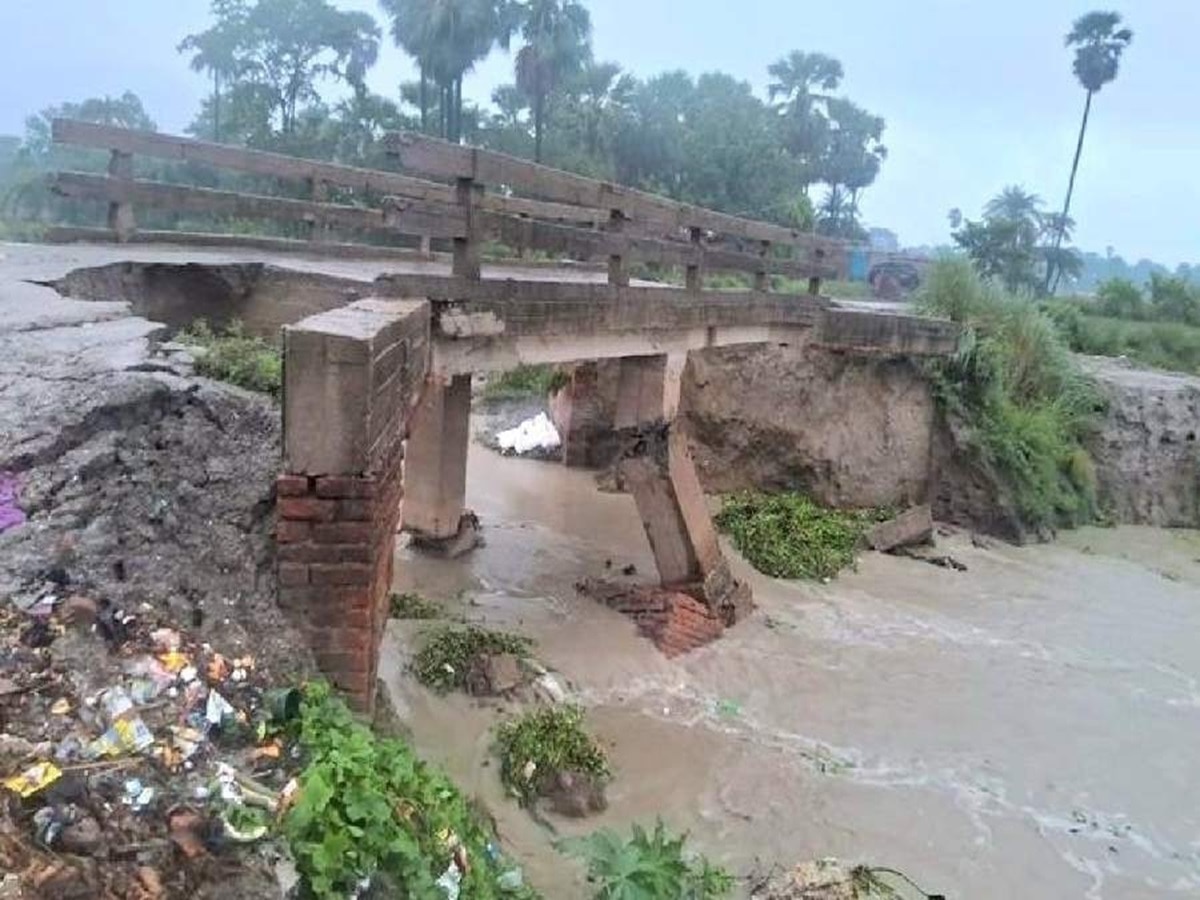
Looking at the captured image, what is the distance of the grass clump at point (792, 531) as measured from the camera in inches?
426

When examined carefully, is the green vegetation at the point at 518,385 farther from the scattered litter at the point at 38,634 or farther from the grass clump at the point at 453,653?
the scattered litter at the point at 38,634

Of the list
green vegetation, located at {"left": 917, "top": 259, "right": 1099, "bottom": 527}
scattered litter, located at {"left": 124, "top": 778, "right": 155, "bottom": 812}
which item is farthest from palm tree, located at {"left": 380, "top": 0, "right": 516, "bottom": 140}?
scattered litter, located at {"left": 124, "top": 778, "right": 155, "bottom": 812}

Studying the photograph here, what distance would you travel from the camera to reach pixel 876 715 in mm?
7797

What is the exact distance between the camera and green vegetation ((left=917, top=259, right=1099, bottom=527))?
44.2 ft

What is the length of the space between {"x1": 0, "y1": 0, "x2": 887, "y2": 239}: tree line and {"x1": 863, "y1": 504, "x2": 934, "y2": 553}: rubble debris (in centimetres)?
2073

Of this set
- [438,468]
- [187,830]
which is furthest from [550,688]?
[187,830]

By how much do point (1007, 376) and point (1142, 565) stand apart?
316cm

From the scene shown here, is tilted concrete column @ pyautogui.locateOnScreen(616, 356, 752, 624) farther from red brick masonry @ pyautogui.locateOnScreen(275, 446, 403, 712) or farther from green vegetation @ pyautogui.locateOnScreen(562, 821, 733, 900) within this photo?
red brick masonry @ pyautogui.locateOnScreen(275, 446, 403, 712)

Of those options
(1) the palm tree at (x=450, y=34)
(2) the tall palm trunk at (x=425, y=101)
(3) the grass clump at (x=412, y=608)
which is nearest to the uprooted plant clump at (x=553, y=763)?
(3) the grass clump at (x=412, y=608)

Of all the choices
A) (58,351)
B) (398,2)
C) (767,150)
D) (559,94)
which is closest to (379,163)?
(398,2)

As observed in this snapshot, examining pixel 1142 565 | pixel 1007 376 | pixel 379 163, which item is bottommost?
pixel 1142 565

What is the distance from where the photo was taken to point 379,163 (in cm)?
2806

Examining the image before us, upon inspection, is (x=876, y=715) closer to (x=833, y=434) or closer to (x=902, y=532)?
(x=902, y=532)

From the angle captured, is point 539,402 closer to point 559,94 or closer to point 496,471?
point 496,471
